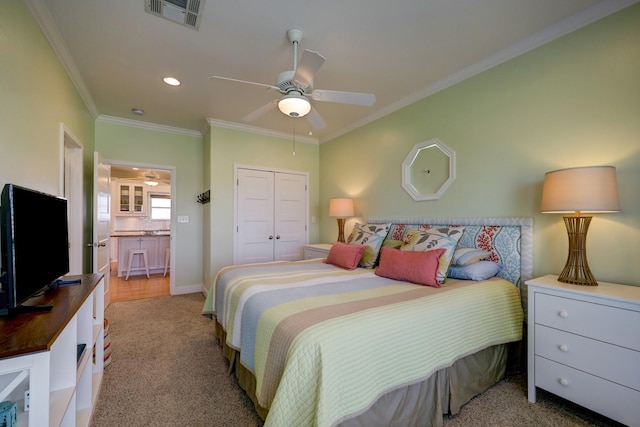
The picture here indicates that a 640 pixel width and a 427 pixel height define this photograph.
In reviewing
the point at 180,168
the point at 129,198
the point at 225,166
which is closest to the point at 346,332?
the point at 225,166

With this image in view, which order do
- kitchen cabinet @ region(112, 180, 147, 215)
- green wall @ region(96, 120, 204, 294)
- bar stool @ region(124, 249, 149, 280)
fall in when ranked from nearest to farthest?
green wall @ region(96, 120, 204, 294)
bar stool @ region(124, 249, 149, 280)
kitchen cabinet @ region(112, 180, 147, 215)

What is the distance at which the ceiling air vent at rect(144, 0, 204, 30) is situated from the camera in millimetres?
1833

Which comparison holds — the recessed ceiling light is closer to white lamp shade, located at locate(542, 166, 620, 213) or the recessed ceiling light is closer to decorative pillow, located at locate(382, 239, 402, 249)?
decorative pillow, located at locate(382, 239, 402, 249)

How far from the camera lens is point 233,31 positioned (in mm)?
2109

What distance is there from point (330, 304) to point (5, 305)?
1454 millimetres

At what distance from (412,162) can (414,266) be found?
1.50m

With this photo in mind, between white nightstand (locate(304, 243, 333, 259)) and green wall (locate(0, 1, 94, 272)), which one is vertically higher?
green wall (locate(0, 1, 94, 272))

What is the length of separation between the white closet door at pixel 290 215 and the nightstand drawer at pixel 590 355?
346 centimetres

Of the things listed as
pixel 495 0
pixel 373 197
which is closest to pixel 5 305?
pixel 495 0

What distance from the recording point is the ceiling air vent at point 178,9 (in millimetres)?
1833

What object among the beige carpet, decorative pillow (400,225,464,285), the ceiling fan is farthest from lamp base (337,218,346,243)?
the ceiling fan

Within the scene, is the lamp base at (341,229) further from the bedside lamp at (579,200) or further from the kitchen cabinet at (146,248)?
the kitchen cabinet at (146,248)

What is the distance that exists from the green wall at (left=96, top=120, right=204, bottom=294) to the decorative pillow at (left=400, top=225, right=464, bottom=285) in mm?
3445

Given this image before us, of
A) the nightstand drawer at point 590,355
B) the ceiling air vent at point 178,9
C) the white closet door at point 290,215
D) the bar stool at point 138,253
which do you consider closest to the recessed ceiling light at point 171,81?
the ceiling air vent at point 178,9
